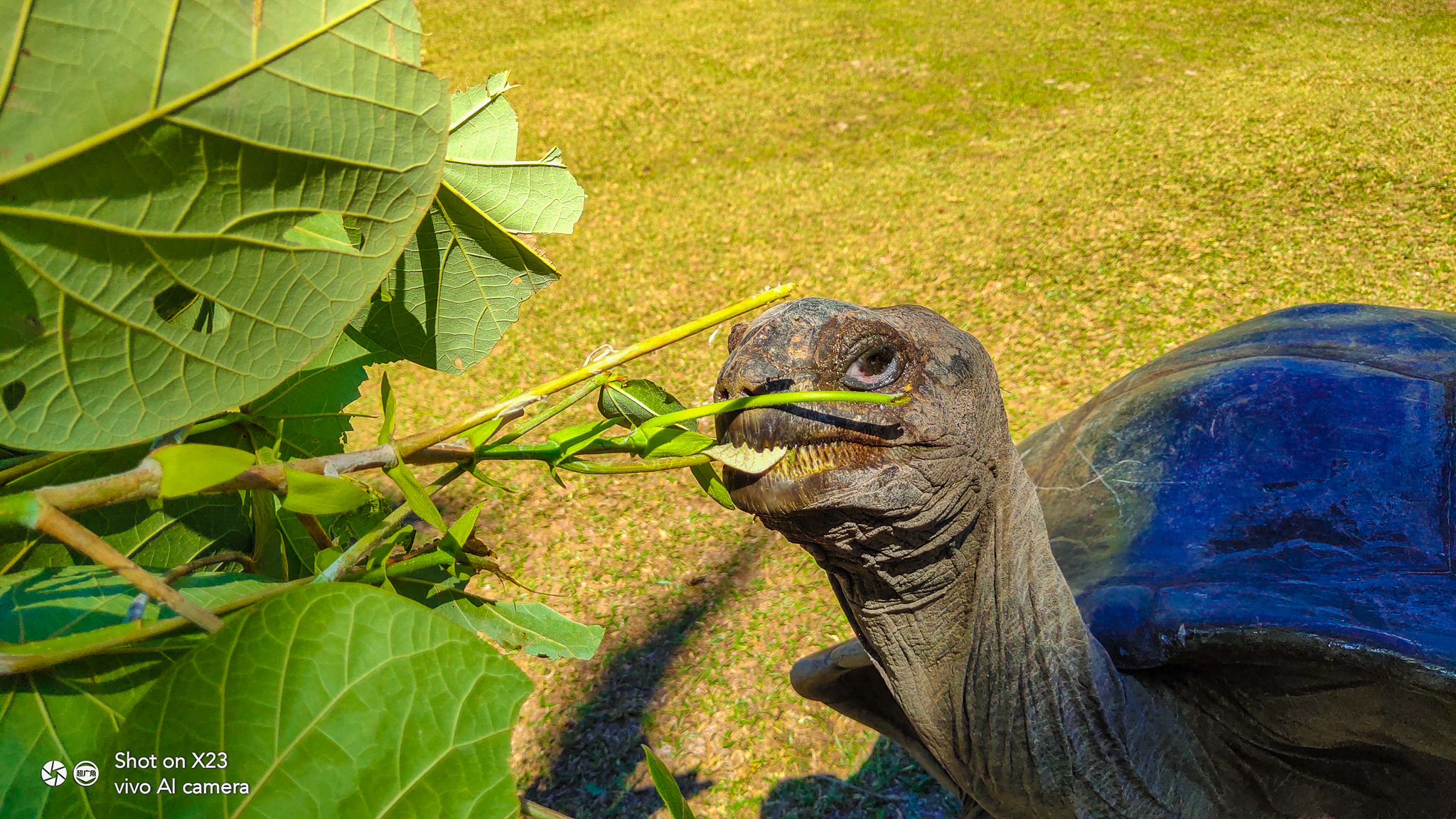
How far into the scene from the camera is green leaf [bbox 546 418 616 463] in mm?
486

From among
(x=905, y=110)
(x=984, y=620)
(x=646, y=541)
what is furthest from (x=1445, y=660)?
(x=905, y=110)

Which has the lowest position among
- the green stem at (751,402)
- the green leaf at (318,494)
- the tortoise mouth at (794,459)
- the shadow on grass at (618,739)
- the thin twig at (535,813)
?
the shadow on grass at (618,739)

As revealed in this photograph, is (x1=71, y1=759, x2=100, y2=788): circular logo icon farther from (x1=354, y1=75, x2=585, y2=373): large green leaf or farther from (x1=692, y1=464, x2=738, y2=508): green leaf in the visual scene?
(x1=692, y1=464, x2=738, y2=508): green leaf

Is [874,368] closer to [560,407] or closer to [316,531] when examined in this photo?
[560,407]

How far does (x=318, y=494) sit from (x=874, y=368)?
0.57 meters

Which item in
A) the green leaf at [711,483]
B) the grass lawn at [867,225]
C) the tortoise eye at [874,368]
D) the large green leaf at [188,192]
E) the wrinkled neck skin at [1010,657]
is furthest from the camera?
A: the grass lawn at [867,225]

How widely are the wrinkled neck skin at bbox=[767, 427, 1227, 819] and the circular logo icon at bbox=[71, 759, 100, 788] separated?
2.31 feet

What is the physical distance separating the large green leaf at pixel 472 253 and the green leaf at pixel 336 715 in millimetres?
231

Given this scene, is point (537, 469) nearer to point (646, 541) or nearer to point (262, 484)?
point (646, 541)

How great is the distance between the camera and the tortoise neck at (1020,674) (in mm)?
965

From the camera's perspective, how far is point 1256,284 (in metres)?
3.74

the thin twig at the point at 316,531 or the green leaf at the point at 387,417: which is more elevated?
the green leaf at the point at 387,417

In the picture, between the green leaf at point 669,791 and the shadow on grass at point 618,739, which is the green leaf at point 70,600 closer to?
the green leaf at point 669,791

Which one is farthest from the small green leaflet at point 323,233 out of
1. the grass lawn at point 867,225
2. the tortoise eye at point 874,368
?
the grass lawn at point 867,225
